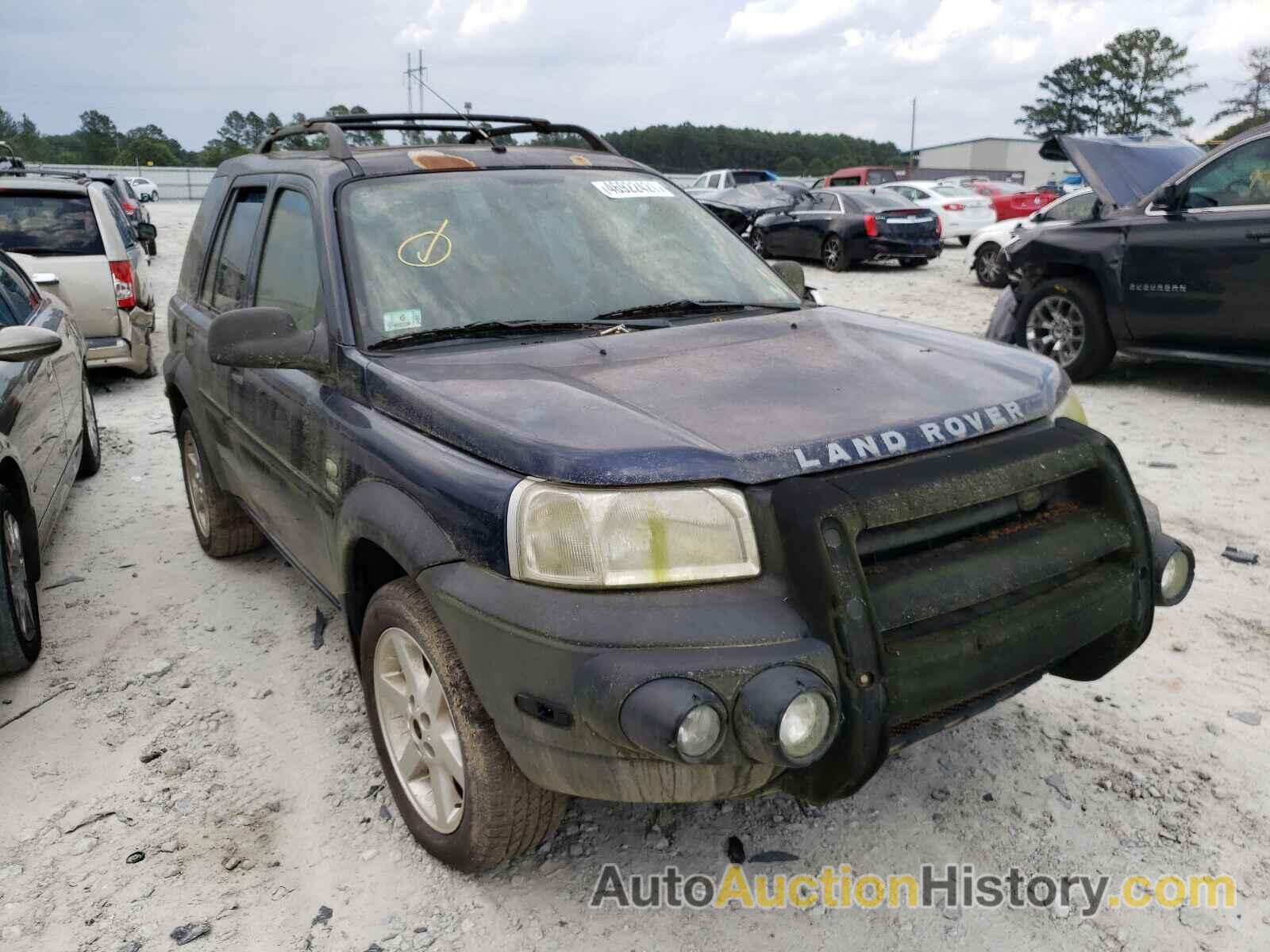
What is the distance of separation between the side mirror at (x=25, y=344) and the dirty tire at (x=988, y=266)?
41.5ft

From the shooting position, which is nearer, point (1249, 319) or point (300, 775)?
point (300, 775)

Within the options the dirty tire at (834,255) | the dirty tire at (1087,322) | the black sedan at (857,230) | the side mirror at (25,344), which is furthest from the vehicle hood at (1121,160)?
the dirty tire at (834,255)

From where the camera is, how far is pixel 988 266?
14578mm

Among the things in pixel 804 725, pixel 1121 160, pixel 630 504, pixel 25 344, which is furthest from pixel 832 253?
pixel 804 725

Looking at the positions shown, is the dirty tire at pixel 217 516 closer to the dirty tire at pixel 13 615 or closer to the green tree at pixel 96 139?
the dirty tire at pixel 13 615

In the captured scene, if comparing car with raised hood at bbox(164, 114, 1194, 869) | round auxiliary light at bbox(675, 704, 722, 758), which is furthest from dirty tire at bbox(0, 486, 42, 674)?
round auxiliary light at bbox(675, 704, 722, 758)

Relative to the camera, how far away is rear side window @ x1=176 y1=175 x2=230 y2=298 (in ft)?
14.5

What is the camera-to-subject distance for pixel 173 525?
5637mm

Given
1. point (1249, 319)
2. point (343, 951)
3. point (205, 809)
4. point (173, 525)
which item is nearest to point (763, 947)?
point (343, 951)

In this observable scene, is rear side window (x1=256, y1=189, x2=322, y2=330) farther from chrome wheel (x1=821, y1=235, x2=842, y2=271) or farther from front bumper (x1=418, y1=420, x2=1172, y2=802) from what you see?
chrome wheel (x1=821, y1=235, x2=842, y2=271)

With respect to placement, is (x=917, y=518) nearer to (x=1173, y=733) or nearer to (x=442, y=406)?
(x=442, y=406)

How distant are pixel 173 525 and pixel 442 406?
149 inches

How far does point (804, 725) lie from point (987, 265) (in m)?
13.9

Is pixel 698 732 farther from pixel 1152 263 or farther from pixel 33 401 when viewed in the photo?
pixel 1152 263
